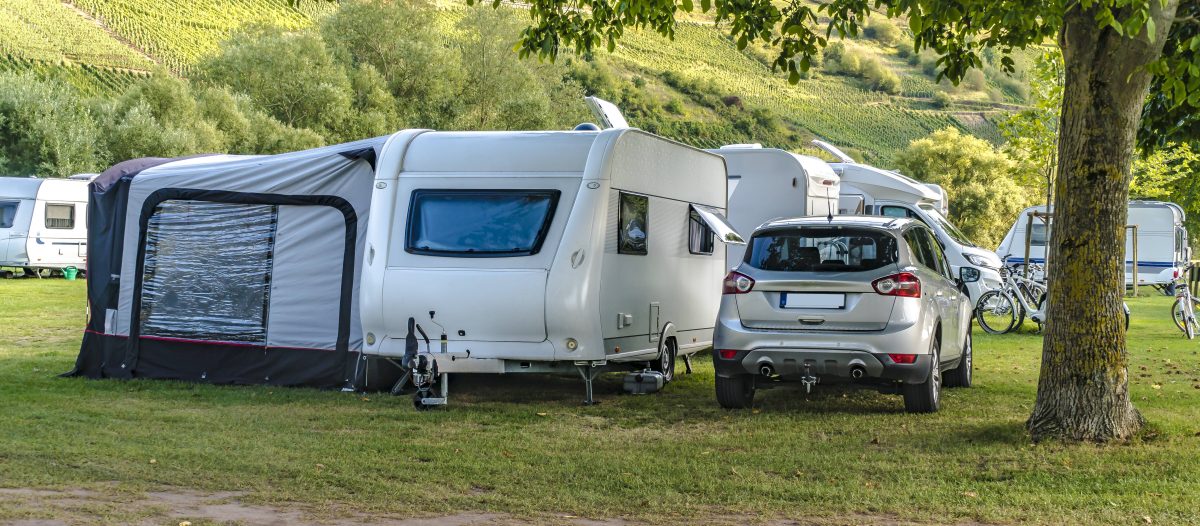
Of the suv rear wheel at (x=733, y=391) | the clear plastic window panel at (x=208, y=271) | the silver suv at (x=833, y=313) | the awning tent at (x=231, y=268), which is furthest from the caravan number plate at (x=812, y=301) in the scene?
the clear plastic window panel at (x=208, y=271)

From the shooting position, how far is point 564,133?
10.2 m

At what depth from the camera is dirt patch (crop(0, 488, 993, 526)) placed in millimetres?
5855

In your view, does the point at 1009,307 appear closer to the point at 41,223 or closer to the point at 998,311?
the point at 998,311

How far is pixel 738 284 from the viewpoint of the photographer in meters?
9.52

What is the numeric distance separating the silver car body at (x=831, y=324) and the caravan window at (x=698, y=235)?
8.42 feet

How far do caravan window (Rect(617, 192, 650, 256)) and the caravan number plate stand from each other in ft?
5.36

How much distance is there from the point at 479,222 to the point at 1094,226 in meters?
4.62

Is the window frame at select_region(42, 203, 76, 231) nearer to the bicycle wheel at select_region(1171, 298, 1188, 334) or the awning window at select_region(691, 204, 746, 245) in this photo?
the awning window at select_region(691, 204, 746, 245)

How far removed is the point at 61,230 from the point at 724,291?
2460 centimetres

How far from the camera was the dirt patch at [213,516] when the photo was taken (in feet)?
19.2

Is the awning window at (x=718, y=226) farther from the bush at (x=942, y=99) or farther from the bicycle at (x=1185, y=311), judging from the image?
the bush at (x=942, y=99)

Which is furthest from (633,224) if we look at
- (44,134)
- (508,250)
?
(44,134)

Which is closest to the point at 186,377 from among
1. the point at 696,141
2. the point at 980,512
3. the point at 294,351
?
the point at 294,351

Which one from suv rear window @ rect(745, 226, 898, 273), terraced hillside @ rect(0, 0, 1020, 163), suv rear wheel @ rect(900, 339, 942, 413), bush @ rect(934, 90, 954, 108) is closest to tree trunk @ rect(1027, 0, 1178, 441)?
suv rear wheel @ rect(900, 339, 942, 413)
